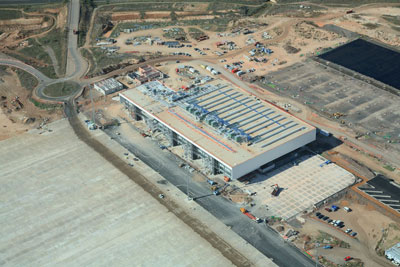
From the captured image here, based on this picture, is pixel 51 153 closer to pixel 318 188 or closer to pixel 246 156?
pixel 246 156

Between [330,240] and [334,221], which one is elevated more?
[334,221]

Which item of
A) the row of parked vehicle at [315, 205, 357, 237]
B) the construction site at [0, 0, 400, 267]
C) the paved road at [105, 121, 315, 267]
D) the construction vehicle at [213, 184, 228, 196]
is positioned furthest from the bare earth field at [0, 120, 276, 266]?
the row of parked vehicle at [315, 205, 357, 237]

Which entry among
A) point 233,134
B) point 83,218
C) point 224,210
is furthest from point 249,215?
point 83,218

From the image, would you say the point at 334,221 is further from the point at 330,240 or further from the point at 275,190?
the point at 275,190

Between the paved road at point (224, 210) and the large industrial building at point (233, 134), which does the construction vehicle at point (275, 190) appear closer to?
the large industrial building at point (233, 134)

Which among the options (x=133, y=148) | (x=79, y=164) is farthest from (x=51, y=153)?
(x=133, y=148)

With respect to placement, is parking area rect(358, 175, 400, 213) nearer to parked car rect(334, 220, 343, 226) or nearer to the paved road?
parked car rect(334, 220, 343, 226)

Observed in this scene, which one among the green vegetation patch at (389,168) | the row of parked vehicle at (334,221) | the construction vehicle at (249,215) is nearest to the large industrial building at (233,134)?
the construction vehicle at (249,215)
